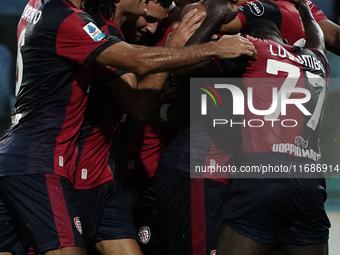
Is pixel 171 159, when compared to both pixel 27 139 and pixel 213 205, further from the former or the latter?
pixel 27 139

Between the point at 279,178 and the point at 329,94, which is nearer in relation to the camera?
the point at 279,178

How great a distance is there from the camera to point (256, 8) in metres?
3.53

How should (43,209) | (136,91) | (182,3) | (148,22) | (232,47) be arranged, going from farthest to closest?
(182,3), (148,22), (136,91), (232,47), (43,209)

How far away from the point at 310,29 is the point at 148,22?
1.17m

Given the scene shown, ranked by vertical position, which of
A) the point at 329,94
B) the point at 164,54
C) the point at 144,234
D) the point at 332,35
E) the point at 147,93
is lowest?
the point at 329,94

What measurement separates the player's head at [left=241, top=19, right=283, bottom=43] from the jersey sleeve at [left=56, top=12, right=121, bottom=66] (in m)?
1.00

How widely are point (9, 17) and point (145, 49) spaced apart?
3480 millimetres

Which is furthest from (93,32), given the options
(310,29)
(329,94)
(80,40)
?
(329,94)

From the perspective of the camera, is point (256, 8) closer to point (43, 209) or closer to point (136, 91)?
point (136, 91)

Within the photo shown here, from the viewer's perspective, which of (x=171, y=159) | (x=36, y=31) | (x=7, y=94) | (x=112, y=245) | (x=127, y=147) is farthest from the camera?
(x=7, y=94)

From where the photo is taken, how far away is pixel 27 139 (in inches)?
107

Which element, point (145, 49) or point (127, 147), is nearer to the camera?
point (145, 49)

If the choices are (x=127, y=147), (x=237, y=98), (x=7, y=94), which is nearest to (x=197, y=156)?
(x=237, y=98)

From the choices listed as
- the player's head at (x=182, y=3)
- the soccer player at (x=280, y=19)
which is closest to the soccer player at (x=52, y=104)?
the soccer player at (x=280, y=19)
